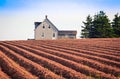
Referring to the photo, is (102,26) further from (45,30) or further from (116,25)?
(45,30)

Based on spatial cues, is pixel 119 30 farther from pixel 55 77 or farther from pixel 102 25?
pixel 55 77

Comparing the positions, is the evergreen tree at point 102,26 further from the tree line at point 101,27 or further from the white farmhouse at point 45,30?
the white farmhouse at point 45,30

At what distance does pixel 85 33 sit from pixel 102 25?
255 inches

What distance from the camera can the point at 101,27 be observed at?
2365 inches

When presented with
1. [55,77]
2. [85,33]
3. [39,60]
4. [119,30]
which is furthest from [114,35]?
[55,77]

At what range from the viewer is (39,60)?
1397 centimetres

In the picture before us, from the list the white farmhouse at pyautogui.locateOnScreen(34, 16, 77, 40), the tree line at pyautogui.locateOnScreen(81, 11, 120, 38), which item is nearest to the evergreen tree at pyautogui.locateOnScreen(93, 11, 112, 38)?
the tree line at pyautogui.locateOnScreen(81, 11, 120, 38)

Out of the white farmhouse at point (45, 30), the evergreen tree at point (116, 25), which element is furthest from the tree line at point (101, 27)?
the white farmhouse at point (45, 30)

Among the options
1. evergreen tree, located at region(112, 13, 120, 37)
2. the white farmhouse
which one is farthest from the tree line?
the white farmhouse

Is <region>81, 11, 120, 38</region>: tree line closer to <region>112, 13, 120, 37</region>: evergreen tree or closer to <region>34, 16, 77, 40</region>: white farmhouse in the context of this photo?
<region>112, 13, 120, 37</region>: evergreen tree

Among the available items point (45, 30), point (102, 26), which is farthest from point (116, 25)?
point (45, 30)

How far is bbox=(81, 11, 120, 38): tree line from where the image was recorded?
58.6 meters

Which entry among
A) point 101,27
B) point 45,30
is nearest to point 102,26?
point 101,27

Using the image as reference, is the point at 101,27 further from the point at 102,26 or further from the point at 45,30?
the point at 45,30
